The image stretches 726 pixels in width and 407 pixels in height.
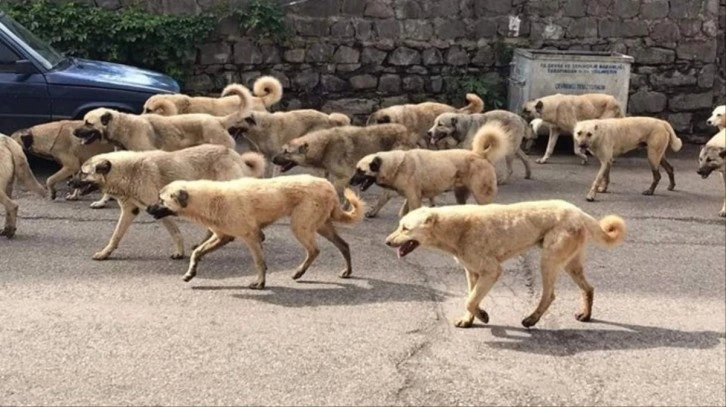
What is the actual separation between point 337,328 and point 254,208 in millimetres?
1303

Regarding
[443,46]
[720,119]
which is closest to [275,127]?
[443,46]

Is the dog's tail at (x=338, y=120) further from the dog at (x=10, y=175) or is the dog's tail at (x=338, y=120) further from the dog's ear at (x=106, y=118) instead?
the dog at (x=10, y=175)

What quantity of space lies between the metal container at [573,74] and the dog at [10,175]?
24.7ft

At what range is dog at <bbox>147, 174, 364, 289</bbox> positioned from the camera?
7430 mm

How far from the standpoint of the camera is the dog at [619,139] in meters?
11.5

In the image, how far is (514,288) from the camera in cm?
791

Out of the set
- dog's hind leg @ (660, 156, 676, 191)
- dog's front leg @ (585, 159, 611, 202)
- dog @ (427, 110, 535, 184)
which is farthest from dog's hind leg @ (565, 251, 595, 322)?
dog's hind leg @ (660, 156, 676, 191)

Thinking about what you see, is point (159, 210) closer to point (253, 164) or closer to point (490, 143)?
point (253, 164)

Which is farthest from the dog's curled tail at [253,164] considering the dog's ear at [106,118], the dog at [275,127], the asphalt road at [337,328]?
the dog's ear at [106,118]

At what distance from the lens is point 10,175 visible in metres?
9.09

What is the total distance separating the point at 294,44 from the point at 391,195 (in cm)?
471

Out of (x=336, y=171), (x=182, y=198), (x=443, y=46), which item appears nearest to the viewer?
(x=182, y=198)

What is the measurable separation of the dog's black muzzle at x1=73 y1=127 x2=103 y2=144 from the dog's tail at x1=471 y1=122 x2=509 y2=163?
3958 millimetres

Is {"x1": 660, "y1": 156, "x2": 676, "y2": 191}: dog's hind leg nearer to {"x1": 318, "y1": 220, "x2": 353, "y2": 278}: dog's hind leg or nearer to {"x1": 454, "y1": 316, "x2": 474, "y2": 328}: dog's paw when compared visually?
{"x1": 318, "y1": 220, "x2": 353, "y2": 278}: dog's hind leg
